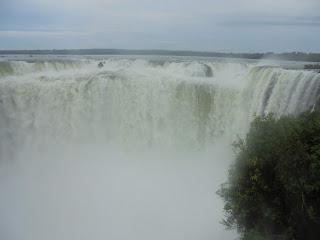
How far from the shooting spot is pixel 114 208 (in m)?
25.3

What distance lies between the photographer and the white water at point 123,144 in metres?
23.9

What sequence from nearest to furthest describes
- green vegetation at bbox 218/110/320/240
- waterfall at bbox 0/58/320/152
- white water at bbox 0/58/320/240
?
green vegetation at bbox 218/110/320/240, white water at bbox 0/58/320/240, waterfall at bbox 0/58/320/152

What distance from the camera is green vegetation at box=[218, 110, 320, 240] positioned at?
52.0ft

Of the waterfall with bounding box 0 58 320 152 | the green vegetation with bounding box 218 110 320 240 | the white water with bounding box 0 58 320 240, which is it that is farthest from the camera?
the waterfall with bounding box 0 58 320 152

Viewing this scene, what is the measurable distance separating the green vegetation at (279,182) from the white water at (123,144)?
5.22m

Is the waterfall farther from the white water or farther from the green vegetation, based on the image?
the green vegetation

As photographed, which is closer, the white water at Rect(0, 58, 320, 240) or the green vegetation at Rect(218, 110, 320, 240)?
the green vegetation at Rect(218, 110, 320, 240)

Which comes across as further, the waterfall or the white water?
the waterfall

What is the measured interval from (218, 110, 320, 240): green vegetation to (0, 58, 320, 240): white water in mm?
Result: 5216

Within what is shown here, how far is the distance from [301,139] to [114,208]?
1143 centimetres

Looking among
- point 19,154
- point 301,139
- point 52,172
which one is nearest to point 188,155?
point 52,172

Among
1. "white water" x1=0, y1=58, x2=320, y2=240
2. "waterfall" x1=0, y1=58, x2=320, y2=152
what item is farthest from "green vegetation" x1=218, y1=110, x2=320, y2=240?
"waterfall" x1=0, y1=58, x2=320, y2=152

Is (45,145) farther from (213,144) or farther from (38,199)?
(213,144)

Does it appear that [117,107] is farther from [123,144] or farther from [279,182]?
[279,182]
